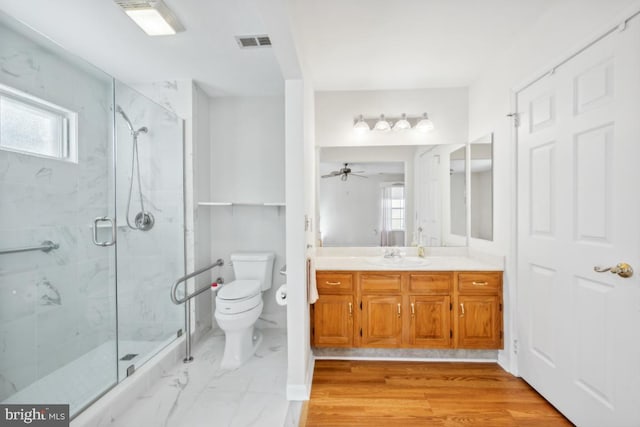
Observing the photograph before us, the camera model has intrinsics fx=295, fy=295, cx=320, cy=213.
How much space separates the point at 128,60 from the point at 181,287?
1.97 metres

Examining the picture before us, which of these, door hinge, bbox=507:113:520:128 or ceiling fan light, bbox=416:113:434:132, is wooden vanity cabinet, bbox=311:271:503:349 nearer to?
door hinge, bbox=507:113:520:128

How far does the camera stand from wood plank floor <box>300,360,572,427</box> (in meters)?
1.78

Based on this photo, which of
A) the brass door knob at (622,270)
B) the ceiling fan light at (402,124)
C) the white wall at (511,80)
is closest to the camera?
the brass door knob at (622,270)

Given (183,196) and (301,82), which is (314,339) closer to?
(183,196)

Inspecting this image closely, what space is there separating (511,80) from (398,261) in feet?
5.43

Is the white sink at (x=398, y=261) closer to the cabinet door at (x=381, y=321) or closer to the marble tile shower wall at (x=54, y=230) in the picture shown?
the cabinet door at (x=381, y=321)

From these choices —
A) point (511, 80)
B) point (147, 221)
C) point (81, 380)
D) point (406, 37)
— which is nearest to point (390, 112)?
point (406, 37)

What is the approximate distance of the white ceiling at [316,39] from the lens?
1.77 metres

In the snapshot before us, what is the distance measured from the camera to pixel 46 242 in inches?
73.5

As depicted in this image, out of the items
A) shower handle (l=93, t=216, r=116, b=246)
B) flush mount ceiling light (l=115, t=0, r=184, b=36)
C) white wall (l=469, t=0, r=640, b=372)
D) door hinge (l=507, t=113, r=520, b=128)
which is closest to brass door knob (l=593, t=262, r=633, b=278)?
white wall (l=469, t=0, r=640, b=372)

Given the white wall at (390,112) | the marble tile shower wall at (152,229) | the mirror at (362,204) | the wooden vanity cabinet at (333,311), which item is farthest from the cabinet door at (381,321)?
the marble tile shower wall at (152,229)

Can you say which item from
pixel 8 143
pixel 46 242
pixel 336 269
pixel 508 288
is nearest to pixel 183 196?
pixel 46 242

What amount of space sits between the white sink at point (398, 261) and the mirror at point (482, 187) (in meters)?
0.59

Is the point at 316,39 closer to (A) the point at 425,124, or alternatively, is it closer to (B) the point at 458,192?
(A) the point at 425,124
